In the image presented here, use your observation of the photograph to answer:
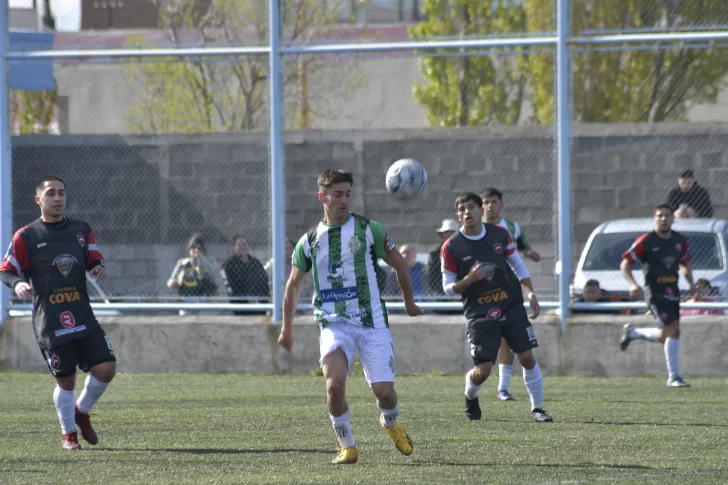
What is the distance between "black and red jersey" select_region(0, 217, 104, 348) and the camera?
8.21 metres

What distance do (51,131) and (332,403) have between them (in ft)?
49.4

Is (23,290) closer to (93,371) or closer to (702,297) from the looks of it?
(93,371)

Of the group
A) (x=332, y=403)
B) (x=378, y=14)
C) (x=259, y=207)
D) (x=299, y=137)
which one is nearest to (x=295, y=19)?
(x=378, y=14)

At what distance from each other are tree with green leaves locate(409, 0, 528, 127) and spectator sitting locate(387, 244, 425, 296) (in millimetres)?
3514

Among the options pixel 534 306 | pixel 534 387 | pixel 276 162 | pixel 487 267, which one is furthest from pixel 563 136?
pixel 534 387

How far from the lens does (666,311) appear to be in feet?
41.9

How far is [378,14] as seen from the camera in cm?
1806

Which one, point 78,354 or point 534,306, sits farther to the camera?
point 534,306

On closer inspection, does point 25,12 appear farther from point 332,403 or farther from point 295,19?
point 332,403

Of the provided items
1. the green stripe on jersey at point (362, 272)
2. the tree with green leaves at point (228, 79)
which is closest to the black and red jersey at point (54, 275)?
the green stripe on jersey at point (362, 272)

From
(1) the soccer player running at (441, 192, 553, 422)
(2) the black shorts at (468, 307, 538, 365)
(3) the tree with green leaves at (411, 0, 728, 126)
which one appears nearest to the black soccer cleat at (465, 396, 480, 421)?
(1) the soccer player running at (441, 192, 553, 422)

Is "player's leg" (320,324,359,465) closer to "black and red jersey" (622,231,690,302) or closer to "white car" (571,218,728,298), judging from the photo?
"black and red jersey" (622,231,690,302)

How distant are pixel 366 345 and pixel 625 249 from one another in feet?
27.3

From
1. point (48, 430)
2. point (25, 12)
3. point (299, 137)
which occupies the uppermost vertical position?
point (25, 12)
